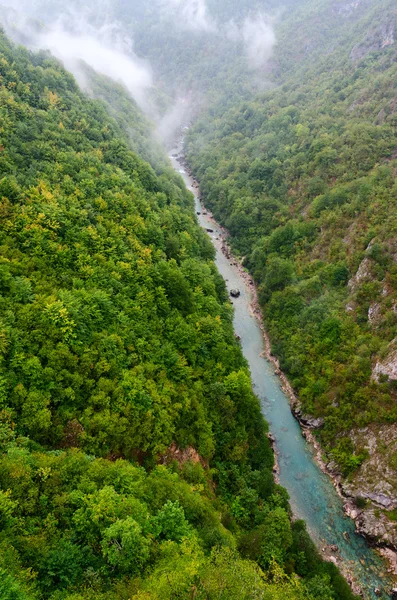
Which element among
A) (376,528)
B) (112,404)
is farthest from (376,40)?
(112,404)

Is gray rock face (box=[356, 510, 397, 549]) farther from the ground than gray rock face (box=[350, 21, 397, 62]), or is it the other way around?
gray rock face (box=[350, 21, 397, 62])

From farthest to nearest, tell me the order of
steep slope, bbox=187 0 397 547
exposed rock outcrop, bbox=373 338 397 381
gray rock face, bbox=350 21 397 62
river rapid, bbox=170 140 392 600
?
gray rock face, bbox=350 21 397 62
steep slope, bbox=187 0 397 547
exposed rock outcrop, bbox=373 338 397 381
river rapid, bbox=170 140 392 600

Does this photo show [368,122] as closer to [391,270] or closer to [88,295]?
[391,270]

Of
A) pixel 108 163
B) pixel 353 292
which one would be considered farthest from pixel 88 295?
pixel 353 292

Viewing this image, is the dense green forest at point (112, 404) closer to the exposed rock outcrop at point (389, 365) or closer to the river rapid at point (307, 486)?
the river rapid at point (307, 486)

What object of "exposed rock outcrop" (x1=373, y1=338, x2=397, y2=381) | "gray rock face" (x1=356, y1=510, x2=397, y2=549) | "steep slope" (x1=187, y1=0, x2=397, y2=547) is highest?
"steep slope" (x1=187, y1=0, x2=397, y2=547)

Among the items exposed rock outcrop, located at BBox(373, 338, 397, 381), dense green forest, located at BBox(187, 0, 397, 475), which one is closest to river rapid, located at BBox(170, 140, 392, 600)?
dense green forest, located at BBox(187, 0, 397, 475)

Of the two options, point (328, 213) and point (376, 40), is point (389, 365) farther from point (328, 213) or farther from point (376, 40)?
point (376, 40)

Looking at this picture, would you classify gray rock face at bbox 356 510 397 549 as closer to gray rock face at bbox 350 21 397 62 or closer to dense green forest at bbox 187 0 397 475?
dense green forest at bbox 187 0 397 475
